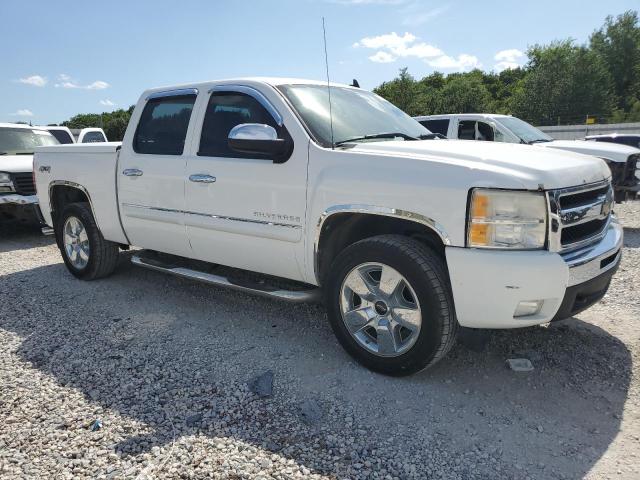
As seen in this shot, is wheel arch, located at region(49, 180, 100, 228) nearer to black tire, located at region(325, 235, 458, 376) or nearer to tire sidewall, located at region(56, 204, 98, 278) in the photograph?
tire sidewall, located at region(56, 204, 98, 278)

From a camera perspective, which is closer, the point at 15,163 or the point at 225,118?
the point at 225,118

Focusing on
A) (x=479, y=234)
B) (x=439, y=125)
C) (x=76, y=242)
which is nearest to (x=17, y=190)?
(x=76, y=242)

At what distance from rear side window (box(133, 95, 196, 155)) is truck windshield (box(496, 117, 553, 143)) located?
20.0ft

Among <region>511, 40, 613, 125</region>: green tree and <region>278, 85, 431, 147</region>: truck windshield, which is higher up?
<region>511, 40, 613, 125</region>: green tree

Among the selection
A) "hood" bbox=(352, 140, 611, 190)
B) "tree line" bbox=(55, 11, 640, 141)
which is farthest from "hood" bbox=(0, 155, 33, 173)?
"tree line" bbox=(55, 11, 640, 141)

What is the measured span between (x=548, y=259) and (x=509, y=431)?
953 mm

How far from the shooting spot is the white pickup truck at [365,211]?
2.72 meters

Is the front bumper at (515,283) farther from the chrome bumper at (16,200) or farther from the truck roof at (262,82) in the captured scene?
the chrome bumper at (16,200)

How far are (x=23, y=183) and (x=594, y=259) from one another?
26.5 feet

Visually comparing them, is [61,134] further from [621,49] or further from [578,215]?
[621,49]

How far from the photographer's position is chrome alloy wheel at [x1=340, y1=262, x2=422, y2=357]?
3.07 meters

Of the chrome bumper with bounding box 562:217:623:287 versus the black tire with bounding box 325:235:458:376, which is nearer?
the chrome bumper with bounding box 562:217:623:287

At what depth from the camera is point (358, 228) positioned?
138 inches

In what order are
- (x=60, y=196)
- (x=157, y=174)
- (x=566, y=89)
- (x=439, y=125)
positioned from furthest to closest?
(x=566, y=89), (x=439, y=125), (x=60, y=196), (x=157, y=174)
